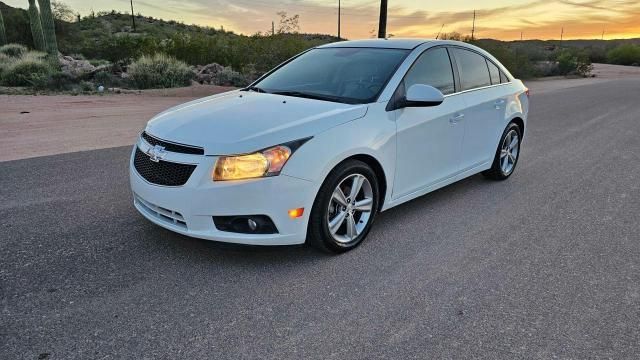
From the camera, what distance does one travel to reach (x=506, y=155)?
6.49 meters

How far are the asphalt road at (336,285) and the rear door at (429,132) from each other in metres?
0.44

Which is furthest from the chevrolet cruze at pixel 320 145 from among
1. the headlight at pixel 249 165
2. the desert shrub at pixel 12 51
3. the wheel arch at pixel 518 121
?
the desert shrub at pixel 12 51

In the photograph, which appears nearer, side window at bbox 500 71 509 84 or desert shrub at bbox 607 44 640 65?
side window at bbox 500 71 509 84

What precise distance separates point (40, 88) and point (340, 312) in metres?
16.4

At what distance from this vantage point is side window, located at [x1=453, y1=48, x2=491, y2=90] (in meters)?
5.49

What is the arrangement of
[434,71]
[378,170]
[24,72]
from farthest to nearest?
[24,72] < [434,71] < [378,170]

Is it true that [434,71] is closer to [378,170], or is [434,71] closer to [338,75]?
[338,75]

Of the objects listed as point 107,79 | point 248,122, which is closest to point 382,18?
point 107,79

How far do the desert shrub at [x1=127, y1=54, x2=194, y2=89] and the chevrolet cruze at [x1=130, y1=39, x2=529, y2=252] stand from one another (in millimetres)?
13975

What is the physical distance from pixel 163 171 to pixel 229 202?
630 millimetres

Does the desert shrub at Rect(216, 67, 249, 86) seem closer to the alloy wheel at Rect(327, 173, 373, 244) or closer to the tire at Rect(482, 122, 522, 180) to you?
the tire at Rect(482, 122, 522, 180)

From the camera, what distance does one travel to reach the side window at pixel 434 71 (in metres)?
4.79

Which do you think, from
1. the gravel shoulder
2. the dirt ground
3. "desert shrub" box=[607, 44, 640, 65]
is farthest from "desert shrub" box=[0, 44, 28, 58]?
"desert shrub" box=[607, 44, 640, 65]

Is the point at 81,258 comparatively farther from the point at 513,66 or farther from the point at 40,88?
the point at 513,66
